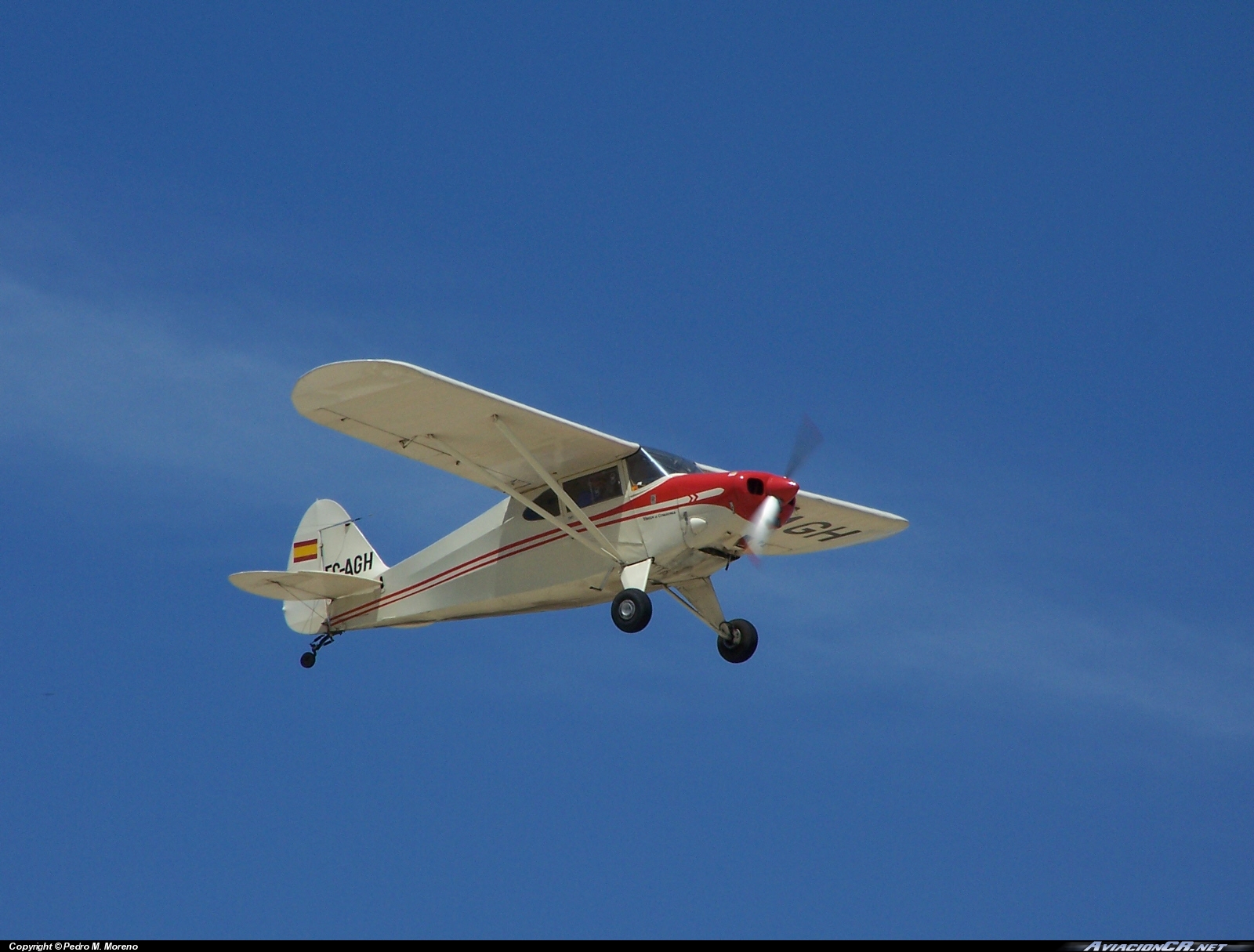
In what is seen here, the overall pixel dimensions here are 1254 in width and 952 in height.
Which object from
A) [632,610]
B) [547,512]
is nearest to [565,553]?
[547,512]

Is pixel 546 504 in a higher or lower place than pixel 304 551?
lower

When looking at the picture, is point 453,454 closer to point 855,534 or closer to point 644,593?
point 644,593

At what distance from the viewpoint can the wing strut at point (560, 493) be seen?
59.8 ft

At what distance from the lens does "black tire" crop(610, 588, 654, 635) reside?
17.6 metres

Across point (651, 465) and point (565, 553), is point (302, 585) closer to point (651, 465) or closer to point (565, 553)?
point (565, 553)

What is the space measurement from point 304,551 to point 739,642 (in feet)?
25.3

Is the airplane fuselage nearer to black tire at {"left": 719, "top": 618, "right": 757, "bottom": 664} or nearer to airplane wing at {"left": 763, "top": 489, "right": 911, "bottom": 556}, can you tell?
black tire at {"left": 719, "top": 618, "right": 757, "bottom": 664}

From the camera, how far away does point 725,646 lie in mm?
19188

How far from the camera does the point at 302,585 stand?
21234 mm

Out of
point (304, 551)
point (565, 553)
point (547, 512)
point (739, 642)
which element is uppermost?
point (304, 551)

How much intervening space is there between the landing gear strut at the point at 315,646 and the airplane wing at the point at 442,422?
156 inches

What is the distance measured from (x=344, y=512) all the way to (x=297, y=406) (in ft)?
19.2

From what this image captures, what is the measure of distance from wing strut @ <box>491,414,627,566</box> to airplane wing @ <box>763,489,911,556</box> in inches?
117

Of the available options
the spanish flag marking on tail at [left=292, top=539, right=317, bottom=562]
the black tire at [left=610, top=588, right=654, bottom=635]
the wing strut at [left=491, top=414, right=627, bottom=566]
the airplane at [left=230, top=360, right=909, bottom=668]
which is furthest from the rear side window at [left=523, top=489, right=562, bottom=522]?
the spanish flag marking on tail at [left=292, top=539, right=317, bottom=562]
